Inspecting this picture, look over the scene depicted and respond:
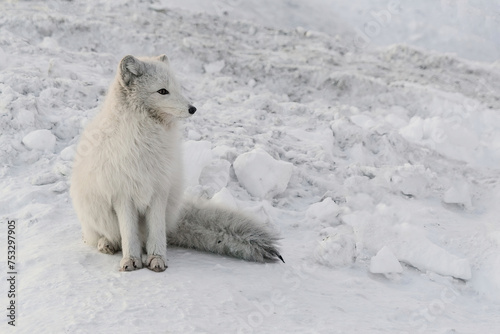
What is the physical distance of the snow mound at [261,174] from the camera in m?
5.36

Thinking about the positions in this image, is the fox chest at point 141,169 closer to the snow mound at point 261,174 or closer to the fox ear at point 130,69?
the fox ear at point 130,69

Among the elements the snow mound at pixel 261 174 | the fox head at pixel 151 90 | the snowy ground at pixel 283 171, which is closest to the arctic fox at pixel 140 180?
the fox head at pixel 151 90

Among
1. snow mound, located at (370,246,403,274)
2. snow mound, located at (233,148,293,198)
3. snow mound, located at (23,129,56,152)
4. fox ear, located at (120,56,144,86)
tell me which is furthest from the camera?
snow mound, located at (23,129,56,152)

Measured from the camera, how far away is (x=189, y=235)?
421cm

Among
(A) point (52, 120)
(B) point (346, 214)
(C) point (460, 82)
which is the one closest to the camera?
(B) point (346, 214)

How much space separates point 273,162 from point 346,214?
0.86m

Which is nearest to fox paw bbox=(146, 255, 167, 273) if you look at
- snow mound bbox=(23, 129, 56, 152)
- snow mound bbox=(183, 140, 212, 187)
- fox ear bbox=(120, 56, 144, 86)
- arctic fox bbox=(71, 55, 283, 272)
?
arctic fox bbox=(71, 55, 283, 272)

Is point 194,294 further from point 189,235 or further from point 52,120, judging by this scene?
point 52,120

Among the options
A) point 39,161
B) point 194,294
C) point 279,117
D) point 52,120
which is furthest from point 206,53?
point 194,294

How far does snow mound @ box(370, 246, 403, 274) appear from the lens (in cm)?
422

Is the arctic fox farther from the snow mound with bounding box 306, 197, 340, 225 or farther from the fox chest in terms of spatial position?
the snow mound with bounding box 306, 197, 340, 225

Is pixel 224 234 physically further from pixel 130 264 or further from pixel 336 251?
pixel 336 251

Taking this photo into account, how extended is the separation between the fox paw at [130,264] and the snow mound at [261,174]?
70.1 inches

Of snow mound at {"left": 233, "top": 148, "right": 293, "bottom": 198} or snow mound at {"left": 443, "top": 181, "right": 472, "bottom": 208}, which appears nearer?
snow mound at {"left": 233, "top": 148, "right": 293, "bottom": 198}
